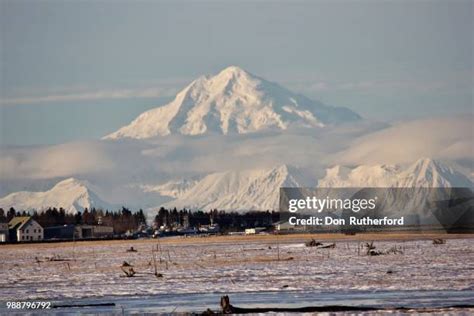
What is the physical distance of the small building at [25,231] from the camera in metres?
178

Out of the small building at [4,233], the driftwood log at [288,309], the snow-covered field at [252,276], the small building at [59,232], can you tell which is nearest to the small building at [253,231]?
the small building at [59,232]

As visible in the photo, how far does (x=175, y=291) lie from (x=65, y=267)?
77.6 feet

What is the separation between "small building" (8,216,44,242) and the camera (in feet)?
586

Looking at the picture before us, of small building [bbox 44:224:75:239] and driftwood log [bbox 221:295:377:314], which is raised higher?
small building [bbox 44:224:75:239]

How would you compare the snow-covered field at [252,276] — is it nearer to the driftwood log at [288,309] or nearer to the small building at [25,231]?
the driftwood log at [288,309]

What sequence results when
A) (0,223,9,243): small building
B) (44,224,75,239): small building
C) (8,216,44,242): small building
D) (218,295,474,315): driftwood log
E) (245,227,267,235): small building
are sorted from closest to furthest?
(218,295,474,315): driftwood log, (0,223,9,243): small building, (8,216,44,242): small building, (245,227,267,235): small building, (44,224,75,239): small building

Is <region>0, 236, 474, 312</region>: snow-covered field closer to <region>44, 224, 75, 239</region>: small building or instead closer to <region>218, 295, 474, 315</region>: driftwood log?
<region>218, 295, 474, 315</region>: driftwood log

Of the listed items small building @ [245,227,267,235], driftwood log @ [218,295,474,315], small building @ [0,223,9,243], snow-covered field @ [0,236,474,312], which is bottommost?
driftwood log @ [218,295,474,315]

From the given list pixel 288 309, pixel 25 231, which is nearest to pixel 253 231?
A: pixel 25 231

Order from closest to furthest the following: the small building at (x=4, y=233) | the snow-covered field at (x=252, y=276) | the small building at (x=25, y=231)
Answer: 1. the snow-covered field at (x=252, y=276)
2. the small building at (x=4, y=233)
3. the small building at (x=25, y=231)

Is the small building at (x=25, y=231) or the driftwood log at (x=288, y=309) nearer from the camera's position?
the driftwood log at (x=288, y=309)

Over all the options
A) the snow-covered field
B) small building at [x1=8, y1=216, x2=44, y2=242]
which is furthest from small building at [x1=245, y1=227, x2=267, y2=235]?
the snow-covered field

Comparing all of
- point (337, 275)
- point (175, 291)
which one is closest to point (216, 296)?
point (175, 291)

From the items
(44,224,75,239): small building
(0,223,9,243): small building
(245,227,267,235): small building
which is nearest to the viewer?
(0,223,9,243): small building
